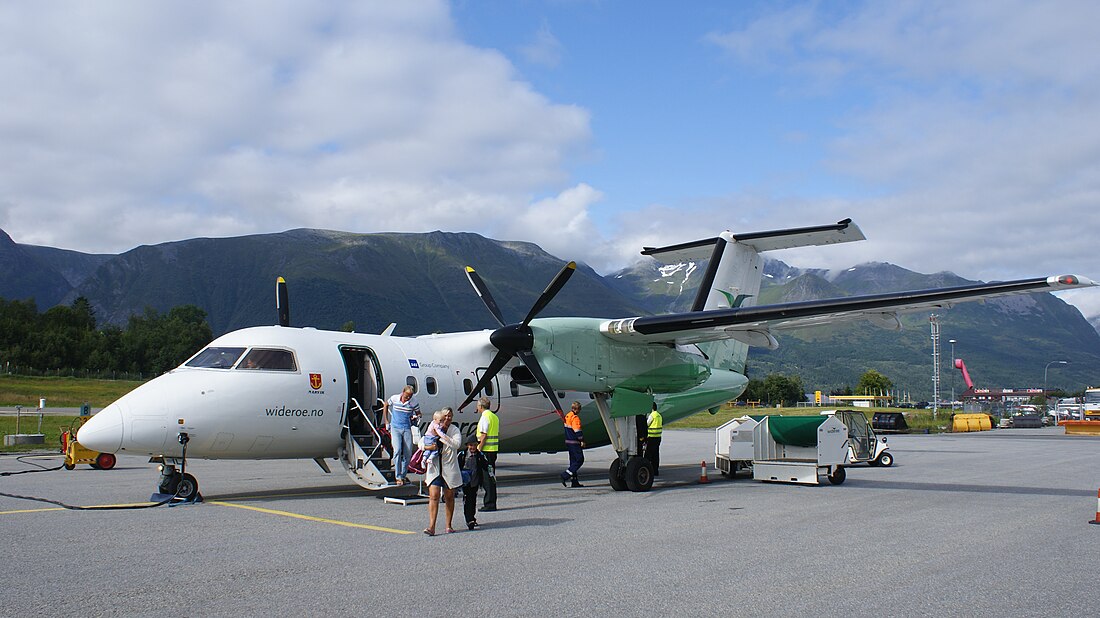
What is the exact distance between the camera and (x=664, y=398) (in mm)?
18469

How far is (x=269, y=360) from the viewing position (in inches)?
515

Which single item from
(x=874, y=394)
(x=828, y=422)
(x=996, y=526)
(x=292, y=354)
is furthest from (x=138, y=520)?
(x=874, y=394)

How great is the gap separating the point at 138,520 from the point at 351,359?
16.0 ft

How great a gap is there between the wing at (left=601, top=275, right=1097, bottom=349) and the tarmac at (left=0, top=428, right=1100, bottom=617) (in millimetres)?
3035

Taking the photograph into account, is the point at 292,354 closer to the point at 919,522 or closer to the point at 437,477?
the point at 437,477

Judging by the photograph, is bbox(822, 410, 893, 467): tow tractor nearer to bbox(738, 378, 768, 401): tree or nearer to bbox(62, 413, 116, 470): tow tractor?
bbox(62, 413, 116, 470): tow tractor

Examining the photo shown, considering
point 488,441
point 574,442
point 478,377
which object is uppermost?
point 478,377

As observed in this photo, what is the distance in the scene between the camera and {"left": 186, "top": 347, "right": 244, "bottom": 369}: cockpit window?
12.7 m

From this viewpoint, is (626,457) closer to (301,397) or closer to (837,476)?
(837,476)

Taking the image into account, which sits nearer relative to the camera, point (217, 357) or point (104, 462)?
point (217, 357)

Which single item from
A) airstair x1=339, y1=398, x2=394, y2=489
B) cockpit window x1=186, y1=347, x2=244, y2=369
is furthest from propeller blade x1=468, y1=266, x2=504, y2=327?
cockpit window x1=186, y1=347, x2=244, y2=369

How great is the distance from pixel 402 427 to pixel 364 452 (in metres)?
1.03

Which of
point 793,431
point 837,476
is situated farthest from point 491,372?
point 837,476

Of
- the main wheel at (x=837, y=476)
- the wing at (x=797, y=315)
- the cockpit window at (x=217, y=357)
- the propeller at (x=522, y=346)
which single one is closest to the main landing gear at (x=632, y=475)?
the propeller at (x=522, y=346)
